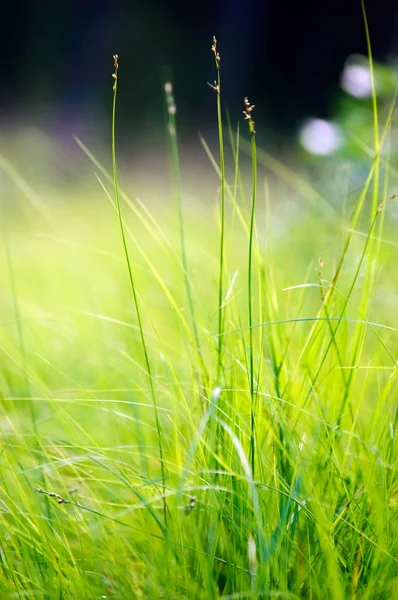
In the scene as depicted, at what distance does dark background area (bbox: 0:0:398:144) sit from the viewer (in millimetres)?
4871

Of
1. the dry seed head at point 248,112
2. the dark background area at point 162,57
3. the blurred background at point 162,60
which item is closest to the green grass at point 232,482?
the dry seed head at point 248,112

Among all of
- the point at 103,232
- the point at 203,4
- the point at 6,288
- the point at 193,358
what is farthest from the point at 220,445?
the point at 203,4

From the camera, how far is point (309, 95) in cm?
488

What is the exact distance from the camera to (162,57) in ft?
17.3

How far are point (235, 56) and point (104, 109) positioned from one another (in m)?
1.05

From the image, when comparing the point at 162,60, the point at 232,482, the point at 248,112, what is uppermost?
the point at 162,60

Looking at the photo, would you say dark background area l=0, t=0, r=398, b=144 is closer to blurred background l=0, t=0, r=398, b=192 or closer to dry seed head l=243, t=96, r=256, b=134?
blurred background l=0, t=0, r=398, b=192

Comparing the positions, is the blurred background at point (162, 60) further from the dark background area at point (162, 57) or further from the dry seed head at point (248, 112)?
the dry seed head at point (248, 112)

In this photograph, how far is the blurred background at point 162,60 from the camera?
4.75 metres

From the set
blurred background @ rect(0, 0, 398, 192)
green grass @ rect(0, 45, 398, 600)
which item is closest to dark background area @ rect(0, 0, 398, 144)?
blurred background @ rect(0, 0, 398, 192)

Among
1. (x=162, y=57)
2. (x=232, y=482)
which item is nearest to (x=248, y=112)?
(x=232, y=482)

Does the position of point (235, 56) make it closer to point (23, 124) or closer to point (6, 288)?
point (23, 124)

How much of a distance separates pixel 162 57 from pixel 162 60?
22mm

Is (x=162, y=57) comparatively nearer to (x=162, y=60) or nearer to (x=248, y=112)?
(x=162, y=60)
